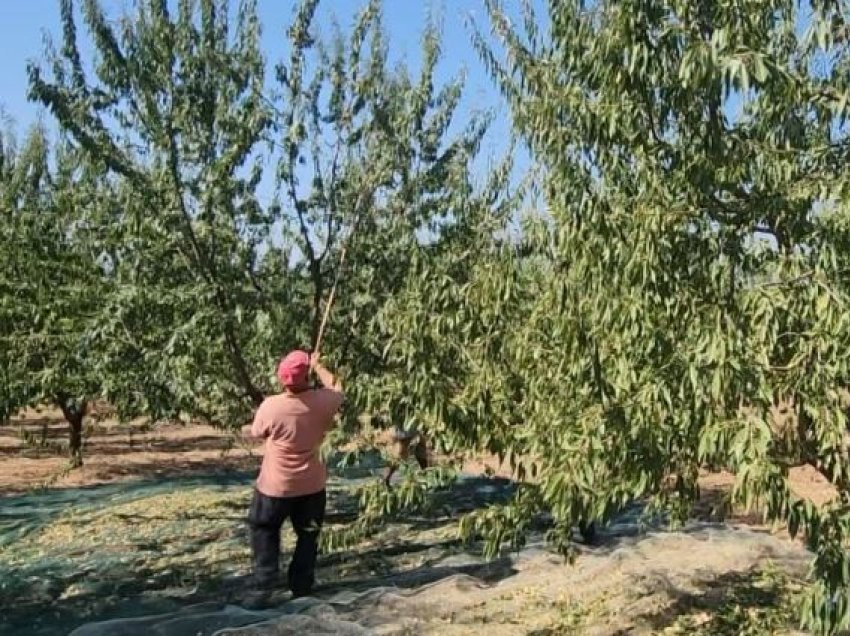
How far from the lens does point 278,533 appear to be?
5090 millimetres

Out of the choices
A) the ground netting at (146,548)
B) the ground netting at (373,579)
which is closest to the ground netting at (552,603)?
the ground netting at (373,579)

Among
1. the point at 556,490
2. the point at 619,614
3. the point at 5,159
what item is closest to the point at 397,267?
the point at 619,614

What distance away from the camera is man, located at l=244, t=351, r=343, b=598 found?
490 cm

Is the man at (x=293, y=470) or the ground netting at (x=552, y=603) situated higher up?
the man at (x=293, y=470)

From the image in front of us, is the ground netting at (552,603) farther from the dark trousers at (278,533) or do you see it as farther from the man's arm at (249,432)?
the man's arm at (249,432)

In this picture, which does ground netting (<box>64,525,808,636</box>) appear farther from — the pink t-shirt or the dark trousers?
the pink t-shirt

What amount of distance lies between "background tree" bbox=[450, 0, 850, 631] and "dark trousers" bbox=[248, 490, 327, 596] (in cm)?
219

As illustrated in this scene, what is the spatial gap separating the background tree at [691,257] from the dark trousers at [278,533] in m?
2.19

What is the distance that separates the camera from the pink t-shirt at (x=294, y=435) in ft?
16.1

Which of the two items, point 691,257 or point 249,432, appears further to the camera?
point 249,432

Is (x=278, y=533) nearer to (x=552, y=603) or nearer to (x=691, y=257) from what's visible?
(x=552, y=603)

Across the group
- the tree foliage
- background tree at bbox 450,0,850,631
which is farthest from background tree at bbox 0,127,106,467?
background tree at bbox 450,0,850,631

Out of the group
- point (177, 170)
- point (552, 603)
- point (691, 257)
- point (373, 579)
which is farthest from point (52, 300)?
point (691, 257)

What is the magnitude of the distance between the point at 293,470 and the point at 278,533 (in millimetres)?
390
